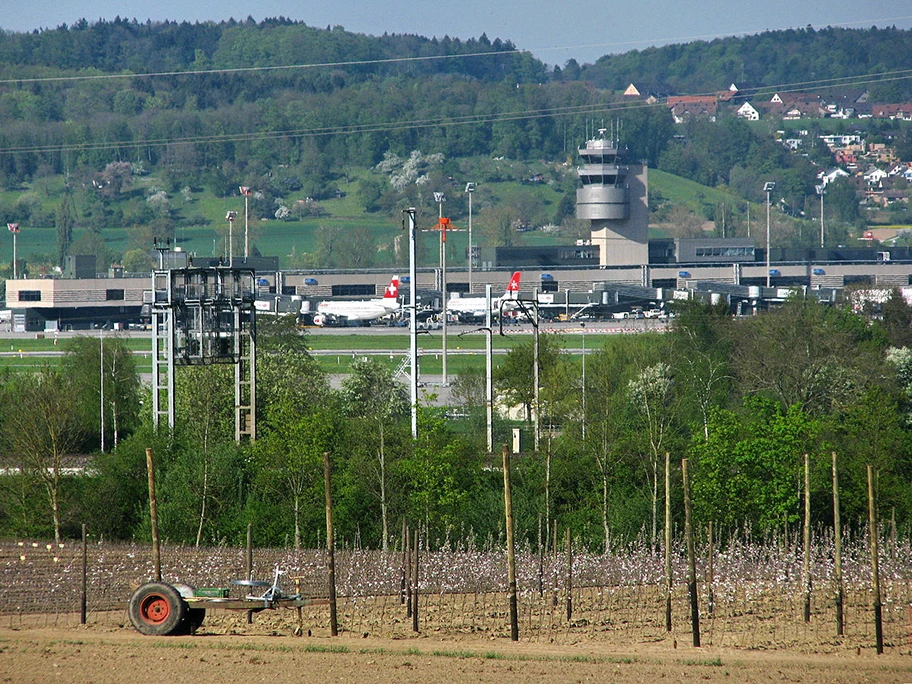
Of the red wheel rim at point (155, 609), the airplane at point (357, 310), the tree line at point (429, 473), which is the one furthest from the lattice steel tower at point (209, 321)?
the airplane at point (357, 310)

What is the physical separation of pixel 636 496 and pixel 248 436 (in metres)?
14.8

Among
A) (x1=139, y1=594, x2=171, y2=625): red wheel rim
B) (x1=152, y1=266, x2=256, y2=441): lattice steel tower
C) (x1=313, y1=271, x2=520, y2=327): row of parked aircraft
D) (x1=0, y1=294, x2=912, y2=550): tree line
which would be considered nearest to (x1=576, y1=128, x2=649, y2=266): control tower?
(x1=313, y1=271, x2=520, y2=327): row of parked aircraft

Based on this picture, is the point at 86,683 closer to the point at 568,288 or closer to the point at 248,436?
the point at 248,436

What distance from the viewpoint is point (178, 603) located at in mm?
27453

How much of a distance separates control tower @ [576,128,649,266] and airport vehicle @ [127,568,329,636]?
134 metres

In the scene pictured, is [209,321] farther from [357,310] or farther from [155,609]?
[357,310]

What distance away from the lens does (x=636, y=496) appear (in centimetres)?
4762

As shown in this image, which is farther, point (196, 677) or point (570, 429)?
point (570, 429)

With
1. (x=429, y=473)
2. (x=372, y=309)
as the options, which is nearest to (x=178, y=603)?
(x=429, y=473)

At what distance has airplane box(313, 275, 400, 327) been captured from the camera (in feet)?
439

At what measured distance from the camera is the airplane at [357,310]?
439ft

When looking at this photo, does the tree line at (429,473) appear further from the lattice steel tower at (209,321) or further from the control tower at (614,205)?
the control tower at (614,205)

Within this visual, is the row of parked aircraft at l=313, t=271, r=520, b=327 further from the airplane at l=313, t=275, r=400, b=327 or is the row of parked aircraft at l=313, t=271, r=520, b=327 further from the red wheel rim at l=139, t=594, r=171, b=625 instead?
the red wheel rim at l=139, t=594, r=171, b=625

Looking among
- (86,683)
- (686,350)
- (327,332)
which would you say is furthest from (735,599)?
(327,332)
